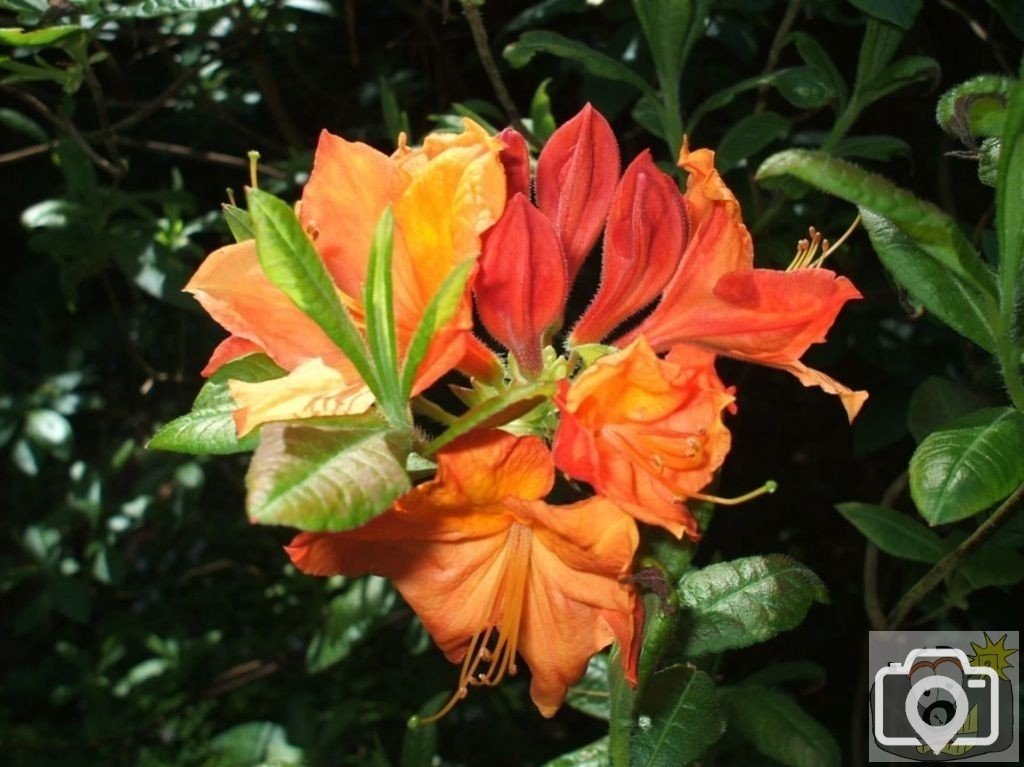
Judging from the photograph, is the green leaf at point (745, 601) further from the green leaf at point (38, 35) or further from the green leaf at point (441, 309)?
the green leaf at point (38, 35)

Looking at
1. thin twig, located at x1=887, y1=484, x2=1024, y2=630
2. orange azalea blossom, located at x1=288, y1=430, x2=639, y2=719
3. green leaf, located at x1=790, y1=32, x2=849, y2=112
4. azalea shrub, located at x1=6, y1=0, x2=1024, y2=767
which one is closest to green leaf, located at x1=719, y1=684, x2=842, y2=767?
azalea shrub, located at x1=6, y1=0, x2=1024, y2=767

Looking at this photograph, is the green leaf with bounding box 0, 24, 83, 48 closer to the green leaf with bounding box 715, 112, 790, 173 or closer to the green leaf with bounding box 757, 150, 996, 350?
the green leaf with bounding box 715, 112, 790, 173

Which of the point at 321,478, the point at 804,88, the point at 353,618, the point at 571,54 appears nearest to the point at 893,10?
the point at 804,88

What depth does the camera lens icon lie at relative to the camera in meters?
1.16

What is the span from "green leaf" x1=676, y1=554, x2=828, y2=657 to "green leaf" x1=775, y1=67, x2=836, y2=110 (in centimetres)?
61

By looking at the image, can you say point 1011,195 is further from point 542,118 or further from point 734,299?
point 542,118

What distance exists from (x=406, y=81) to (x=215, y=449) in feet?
4.37

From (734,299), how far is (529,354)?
0.53ft

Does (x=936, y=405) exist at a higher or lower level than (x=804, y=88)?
lower

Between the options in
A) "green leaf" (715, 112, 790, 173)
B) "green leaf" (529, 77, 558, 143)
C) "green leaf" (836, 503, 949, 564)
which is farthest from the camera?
"green leaf" (529, 77, 558, 143)

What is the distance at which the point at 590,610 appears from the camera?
0.81 m

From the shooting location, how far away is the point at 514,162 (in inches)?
32.1

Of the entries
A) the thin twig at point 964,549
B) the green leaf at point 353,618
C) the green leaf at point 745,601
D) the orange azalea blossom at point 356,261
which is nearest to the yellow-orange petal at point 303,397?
the orange azalea blossom at point 356,261

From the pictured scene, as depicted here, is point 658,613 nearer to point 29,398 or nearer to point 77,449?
point 29,398
